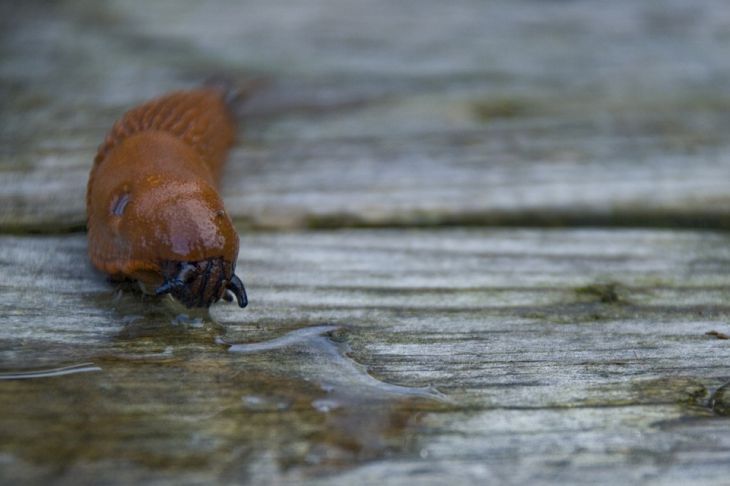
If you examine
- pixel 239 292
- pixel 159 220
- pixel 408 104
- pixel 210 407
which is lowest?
pixel 210 407

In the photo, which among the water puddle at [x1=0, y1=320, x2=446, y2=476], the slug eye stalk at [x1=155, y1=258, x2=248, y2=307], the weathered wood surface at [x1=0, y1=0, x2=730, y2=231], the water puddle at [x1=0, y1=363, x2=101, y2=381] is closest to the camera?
the water puddle at [x1=0, y1=320, x2=446, y2=476]

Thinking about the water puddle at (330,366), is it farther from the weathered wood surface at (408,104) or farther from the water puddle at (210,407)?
the weathered wood surface at (408,104)

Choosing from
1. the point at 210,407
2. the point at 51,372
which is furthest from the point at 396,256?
the point at 51,372

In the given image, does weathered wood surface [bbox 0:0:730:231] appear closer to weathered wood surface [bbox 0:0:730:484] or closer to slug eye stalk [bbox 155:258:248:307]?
weathered wood surface [bbox 0:0:730:484]

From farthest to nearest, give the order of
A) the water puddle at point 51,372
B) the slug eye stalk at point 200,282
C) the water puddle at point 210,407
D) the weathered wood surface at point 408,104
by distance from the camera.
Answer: the weathered wood surface at point 408,104, the slug eye stalk at point 200,282, the water puddle at point 51,372, the water puddle at point 210,407

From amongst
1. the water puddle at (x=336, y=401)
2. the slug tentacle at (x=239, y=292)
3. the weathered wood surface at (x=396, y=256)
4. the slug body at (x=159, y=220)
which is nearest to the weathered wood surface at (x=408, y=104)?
the weathered wood surface at (x=396, y=256)

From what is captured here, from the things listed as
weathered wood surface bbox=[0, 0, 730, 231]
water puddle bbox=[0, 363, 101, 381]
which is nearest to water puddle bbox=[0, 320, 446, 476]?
water puddle bbox=[0, 363, 101, 381]

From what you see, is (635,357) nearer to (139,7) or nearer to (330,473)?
(330,473)

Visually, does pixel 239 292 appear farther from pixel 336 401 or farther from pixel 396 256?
pixel 396 256
